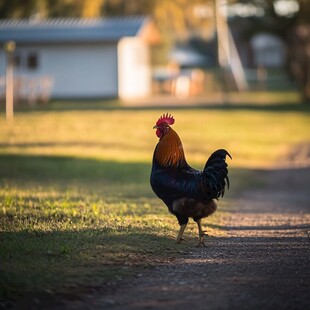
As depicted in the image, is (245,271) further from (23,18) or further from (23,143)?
(23,18)

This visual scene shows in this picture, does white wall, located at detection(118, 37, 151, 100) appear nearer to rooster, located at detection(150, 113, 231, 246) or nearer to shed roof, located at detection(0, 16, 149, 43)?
shed roof, located at detection(0, 16, 149, 43)

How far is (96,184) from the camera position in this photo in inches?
677

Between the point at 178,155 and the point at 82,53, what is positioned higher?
the point at 82,53

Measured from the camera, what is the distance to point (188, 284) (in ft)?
25.7

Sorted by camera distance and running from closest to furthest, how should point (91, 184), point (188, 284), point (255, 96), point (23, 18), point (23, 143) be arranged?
point (188, 284) → point (91, 184) → point (23, 143) → point (255, 96) → point (23, 18)

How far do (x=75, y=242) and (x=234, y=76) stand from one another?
52.9m

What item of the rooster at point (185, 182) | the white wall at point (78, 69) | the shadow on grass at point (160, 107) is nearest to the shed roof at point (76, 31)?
the white wall at point (78, 69)

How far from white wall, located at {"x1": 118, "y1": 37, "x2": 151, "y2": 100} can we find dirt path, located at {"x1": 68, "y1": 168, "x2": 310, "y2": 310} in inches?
1507

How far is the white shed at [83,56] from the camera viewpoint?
50281 mm

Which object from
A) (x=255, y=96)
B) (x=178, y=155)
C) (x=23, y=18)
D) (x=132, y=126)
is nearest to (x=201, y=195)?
(x=178, y=155)

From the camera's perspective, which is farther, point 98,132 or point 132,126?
point 132,126

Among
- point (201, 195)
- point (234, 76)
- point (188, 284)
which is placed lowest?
point (188, 284)

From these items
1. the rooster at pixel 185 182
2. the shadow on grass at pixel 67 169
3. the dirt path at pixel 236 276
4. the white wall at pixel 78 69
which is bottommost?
the dirt path at pixel 236 276

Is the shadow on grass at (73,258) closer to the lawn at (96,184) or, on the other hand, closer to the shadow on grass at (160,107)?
→ the lawn at (96,184)
